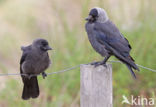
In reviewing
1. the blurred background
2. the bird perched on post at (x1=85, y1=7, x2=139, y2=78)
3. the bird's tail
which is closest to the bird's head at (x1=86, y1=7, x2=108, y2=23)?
the bird perched on post at (x1=85, y1=7, x2=139, y2=78)

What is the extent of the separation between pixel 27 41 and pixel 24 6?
1.97 m

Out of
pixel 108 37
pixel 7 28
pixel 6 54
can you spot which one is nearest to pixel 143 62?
pixel 108 37

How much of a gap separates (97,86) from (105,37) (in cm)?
123

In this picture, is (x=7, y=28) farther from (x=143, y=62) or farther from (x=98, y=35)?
(x=98, y=35)

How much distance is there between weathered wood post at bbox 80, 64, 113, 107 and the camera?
4.22m

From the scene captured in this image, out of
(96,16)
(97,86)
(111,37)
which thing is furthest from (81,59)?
(97,86)

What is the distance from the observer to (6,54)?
9.91 meters

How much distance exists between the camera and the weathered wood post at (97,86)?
13.8 ft

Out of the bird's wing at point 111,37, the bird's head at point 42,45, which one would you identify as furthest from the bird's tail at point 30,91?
the bird's wing at point 111,37

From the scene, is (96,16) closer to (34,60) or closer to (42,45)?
(42,45)

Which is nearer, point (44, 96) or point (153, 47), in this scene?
point (44, 96)

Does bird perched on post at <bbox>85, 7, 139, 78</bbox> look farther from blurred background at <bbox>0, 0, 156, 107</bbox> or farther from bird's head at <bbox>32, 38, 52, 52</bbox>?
blurred background at <bbox>0, 0, 156, 107</bbox>

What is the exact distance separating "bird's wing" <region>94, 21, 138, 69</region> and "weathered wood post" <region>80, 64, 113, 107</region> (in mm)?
Answer: 906

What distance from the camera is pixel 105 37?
17.5 ft
